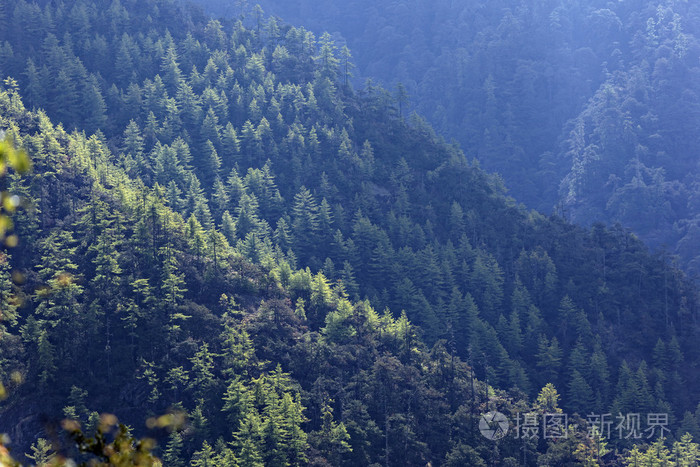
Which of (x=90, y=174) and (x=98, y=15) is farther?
(x=98, y=15)

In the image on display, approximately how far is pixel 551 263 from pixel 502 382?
27.5 metres

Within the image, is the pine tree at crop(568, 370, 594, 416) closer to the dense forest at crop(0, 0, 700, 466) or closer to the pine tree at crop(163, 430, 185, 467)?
the dense forest at crop(0, 0, 700, 466)

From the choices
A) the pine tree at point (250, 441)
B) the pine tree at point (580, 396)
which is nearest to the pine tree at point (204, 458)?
the pine tree at point (250, 441)

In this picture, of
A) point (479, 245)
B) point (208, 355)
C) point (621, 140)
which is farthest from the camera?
point (621, 140)

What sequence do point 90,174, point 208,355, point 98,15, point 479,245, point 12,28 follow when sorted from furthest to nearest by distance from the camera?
1. point 98,15
2. point 12,28
3. point 479,245
4. point 90,174
5. point 208,355

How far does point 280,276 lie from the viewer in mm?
87688

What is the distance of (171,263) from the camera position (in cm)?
7925

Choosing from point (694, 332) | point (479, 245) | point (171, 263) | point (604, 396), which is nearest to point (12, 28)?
point (171, 263)

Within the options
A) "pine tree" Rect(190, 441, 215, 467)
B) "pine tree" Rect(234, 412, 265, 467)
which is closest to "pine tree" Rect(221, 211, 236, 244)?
"pine tree" Rect(234, 412, 265, 467)

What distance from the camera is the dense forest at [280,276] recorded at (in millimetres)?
66875

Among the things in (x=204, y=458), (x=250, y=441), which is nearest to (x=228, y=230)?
(x=250, y=441)

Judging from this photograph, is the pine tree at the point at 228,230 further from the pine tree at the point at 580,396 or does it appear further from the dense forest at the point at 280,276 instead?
the pine tree at the point at 580,396

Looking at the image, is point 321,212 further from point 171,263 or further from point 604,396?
point 604,396

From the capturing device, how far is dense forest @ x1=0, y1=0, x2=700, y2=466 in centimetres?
6688
